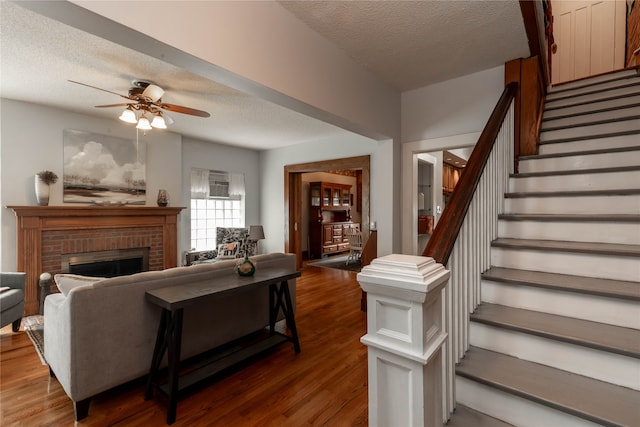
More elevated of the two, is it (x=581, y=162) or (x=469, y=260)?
(x=581, y=162)

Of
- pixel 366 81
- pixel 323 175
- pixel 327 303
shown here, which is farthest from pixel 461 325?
pixel 323 175

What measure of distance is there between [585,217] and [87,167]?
5.52 m

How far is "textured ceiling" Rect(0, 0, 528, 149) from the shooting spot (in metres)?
2.01

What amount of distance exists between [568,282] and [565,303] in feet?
0.39

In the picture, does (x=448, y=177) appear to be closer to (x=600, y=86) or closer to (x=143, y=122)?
(x=600, y=86)

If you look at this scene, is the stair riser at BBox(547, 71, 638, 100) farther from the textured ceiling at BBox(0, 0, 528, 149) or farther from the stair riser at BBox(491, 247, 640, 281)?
the stair riser at BBox(491, 247, 640, 281)

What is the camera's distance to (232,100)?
3537 mm

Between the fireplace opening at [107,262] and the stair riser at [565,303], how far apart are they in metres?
4.85

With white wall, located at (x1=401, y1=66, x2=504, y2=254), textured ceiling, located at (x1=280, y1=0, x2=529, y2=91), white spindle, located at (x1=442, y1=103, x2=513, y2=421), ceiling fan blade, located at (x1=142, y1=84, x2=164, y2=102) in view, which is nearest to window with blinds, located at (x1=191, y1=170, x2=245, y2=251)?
ceiling fan blade, located at (x1=142, y1=84, x2=164, y2=102)

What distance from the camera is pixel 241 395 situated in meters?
2.01

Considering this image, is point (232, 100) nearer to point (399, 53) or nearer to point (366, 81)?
point (366, 81)

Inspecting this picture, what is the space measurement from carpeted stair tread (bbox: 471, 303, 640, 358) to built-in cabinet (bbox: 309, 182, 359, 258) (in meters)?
6.25

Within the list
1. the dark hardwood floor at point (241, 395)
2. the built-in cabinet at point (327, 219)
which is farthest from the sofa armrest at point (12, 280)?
the built-in cabinet at point (327, 219)

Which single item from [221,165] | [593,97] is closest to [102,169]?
[221,165]
